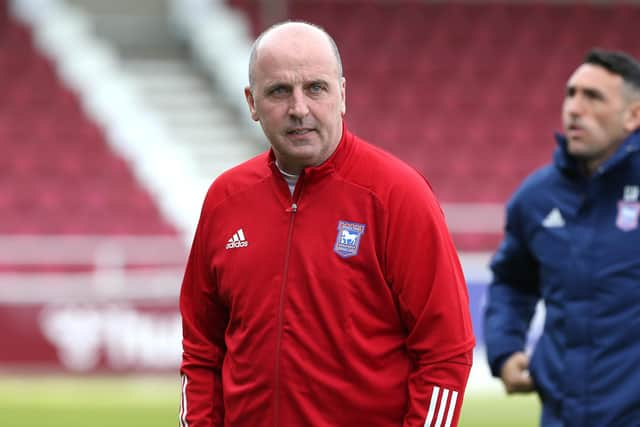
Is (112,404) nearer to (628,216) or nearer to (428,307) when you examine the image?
(628,216)

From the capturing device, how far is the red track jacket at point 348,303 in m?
3.06

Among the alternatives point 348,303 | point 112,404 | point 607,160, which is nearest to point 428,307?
point 348,303

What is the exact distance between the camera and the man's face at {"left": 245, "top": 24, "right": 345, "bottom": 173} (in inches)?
122

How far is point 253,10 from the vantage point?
15.7 meters

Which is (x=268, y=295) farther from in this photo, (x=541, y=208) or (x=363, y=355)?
(x=541, y=208)

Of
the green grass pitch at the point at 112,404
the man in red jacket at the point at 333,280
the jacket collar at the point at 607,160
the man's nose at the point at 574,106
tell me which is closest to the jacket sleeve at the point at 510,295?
the jacket collar at the point at 607,160

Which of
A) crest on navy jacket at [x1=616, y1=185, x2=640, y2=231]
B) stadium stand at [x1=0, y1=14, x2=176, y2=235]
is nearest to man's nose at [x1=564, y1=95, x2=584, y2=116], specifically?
crest on navy jacket at [x1=616, y1=185, x2=640, y2=231]

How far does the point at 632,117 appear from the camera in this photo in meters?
4.37

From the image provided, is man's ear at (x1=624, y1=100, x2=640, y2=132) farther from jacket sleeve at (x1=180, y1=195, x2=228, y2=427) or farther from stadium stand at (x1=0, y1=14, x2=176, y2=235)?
stadium stand at (x1=0, y1=14, x2=176, y2=235)

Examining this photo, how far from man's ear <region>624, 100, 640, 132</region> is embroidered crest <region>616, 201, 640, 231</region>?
0.98 feet

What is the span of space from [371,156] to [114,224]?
9565mm

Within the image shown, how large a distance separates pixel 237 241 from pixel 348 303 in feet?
1.19

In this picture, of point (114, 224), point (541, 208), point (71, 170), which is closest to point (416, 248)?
point (541, 208)

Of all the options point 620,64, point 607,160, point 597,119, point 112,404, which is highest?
point 620,64
